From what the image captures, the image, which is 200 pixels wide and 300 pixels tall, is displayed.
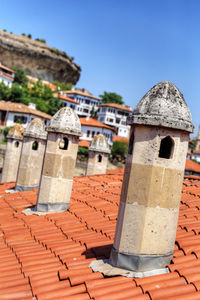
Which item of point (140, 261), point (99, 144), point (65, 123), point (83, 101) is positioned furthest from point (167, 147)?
point (83, 101)

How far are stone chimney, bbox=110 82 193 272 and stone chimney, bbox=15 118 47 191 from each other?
8.02 m

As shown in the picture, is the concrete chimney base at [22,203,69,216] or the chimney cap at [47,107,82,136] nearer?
the concrete chimney base at [22,203,69,216]

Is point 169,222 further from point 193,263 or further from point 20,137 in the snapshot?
point 20,137

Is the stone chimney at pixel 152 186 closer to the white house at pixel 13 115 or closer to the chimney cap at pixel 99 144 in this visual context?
the chimney cap at pixel 99 144

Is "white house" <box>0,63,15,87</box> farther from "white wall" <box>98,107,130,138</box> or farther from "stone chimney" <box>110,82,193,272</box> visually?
"stone chimney" <box>110,82,193,272</box>

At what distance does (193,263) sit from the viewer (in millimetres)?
3779

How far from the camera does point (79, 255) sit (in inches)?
184

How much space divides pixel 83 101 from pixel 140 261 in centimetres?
6977

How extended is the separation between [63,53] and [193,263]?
81600 millimetres

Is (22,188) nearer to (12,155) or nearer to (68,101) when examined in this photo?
(12,155)

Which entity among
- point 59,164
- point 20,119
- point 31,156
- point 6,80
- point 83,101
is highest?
point 6,80

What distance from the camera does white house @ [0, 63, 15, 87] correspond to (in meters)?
62.1

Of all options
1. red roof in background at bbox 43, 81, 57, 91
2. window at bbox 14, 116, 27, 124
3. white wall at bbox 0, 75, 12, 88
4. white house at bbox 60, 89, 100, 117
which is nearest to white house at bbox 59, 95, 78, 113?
white house at bbox 60, 89, 100, 117

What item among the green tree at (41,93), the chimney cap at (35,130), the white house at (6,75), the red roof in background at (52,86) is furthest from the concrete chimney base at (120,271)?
the red roof in background at (52,86)
